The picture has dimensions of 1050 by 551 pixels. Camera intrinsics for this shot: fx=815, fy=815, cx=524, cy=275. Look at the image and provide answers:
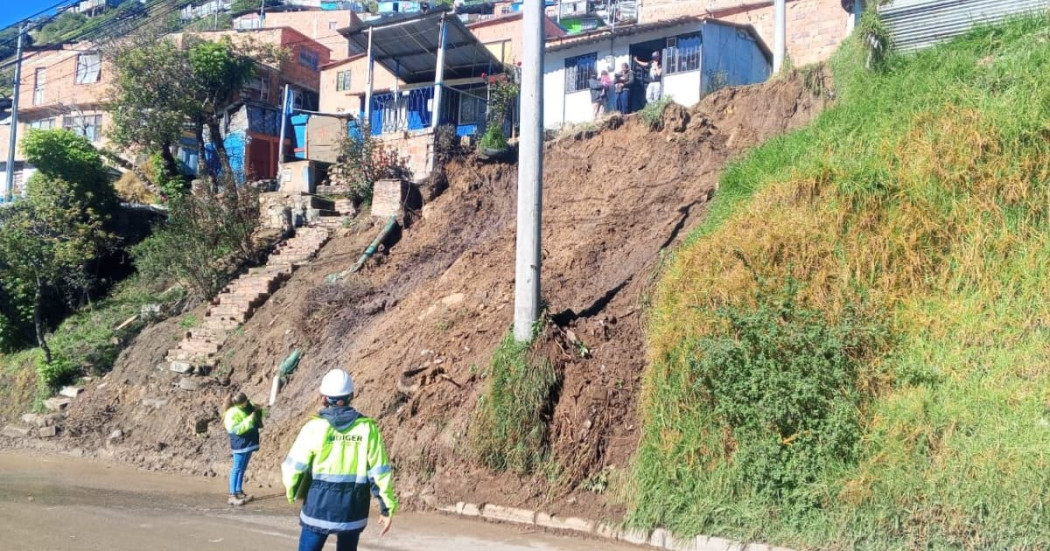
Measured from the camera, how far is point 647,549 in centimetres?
→ 719

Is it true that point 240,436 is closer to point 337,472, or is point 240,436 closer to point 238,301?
point 337,472

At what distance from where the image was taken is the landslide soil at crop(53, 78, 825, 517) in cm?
873

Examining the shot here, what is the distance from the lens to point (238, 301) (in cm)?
1566

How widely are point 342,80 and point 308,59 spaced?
16.3 feet

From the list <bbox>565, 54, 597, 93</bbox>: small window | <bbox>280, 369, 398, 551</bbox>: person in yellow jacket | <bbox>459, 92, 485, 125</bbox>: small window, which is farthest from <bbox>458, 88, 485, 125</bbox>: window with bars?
<bbox>280, 369, 398, 551</bbox>: person in yellow jacket

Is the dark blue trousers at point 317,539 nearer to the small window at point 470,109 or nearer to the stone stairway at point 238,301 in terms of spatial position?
the stone stairway at point 238,301

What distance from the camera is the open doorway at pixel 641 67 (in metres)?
19.3

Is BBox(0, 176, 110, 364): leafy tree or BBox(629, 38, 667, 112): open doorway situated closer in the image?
BBox(0, 176, 110, 364): leafy tree

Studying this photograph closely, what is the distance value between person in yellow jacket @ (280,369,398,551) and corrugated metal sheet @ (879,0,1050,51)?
10909 millimetres

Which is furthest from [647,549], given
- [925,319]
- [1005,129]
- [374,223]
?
[374,223]

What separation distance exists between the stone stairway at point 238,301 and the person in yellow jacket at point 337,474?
34.0 feet

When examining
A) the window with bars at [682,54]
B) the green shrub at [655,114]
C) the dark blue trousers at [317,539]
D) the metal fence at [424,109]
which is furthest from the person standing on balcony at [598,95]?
the dark blue trousers at [317,539]

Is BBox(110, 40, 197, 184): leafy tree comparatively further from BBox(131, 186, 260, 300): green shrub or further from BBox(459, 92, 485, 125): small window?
BBox(459, 92, 485, 125): small window

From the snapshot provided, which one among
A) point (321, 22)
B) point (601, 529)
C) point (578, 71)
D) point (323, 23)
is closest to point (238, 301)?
point (578, 71)
